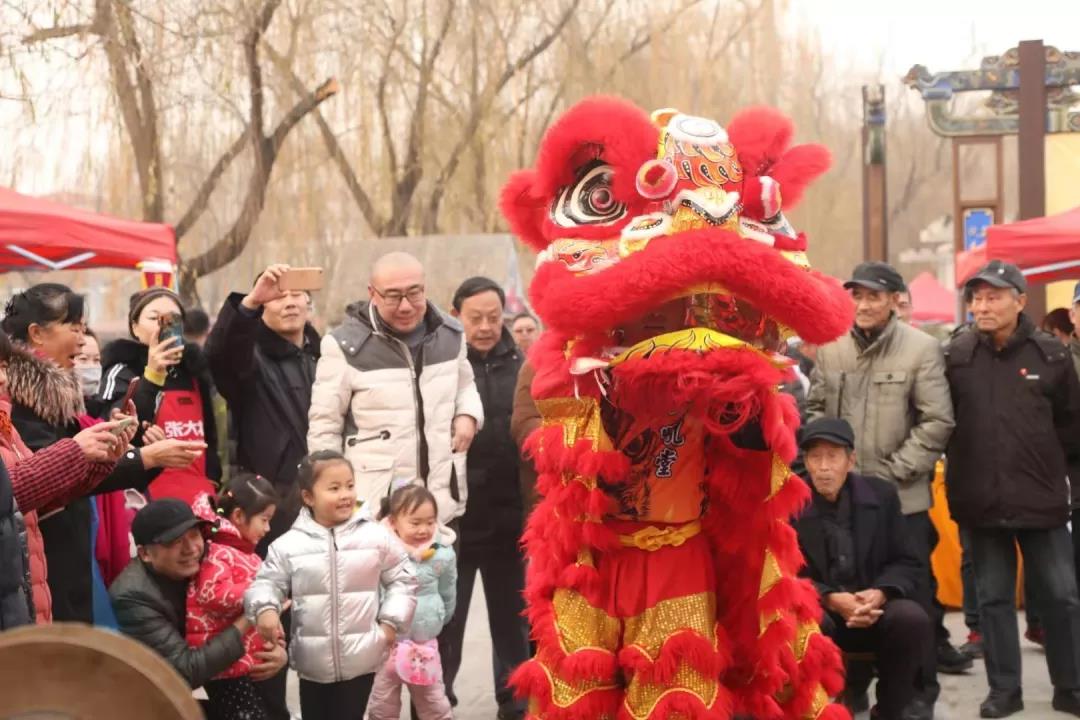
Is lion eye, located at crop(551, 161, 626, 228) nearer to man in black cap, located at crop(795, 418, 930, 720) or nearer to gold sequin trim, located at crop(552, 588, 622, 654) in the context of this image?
gold sequin trim, located at crop(552, 588, 622, 654)

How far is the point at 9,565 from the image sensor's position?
12.1ft


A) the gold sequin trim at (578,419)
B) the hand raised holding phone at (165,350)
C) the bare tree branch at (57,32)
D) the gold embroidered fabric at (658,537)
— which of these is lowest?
the gold embroidered fabric at (658,537)

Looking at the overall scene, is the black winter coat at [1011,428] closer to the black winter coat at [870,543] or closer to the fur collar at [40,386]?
the black winter coat at [870,543]

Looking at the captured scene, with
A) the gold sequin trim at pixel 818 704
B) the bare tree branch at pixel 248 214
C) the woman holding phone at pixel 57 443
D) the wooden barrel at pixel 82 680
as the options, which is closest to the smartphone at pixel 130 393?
the woman holding phone at pixel 57 443

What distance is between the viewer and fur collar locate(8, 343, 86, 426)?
467 centimetres

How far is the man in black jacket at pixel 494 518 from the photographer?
20.4 ft

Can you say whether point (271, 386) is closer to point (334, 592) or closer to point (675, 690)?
point (334, 592)

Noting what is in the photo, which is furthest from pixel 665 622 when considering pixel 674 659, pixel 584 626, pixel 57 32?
pixel 57 32

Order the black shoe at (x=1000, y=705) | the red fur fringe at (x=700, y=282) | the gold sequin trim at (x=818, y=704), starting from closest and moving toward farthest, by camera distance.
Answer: the red fur fringe at (x=700, y=282), the gold sequin trim at (x=818, y=704), the black shoe at (x=1000, y=705)

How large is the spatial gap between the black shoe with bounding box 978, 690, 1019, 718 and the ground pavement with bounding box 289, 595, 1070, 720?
45mm

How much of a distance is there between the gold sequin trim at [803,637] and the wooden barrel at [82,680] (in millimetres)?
2200

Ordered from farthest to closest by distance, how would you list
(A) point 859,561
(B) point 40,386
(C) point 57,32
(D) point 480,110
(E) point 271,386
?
(D) point 480,110, (C) point 57,32, (E) point 271,386, (A) point 859,561, (B) point 40,386

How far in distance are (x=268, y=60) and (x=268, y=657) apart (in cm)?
1043

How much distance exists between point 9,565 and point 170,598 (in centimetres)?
129
